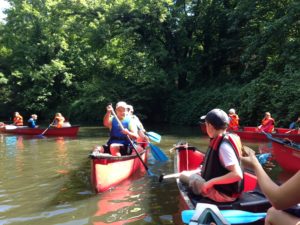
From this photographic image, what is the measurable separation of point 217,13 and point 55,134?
14.2 meters

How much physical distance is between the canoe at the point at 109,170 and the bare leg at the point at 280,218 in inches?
167

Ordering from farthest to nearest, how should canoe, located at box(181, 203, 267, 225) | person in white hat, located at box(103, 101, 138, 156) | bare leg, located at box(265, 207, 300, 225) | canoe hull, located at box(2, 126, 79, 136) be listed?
canoe hull, located at box(2, 126, 79, 136) → person in white hat, located at box(103, 101, 138, 156) → canoe, located at box(181, 203, 267, 225) → bare leg, located at box(265, 207, 300, 225)

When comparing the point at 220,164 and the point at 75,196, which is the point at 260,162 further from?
the point at 220,164

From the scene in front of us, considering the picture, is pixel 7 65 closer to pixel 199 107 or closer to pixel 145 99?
pixel 145 99

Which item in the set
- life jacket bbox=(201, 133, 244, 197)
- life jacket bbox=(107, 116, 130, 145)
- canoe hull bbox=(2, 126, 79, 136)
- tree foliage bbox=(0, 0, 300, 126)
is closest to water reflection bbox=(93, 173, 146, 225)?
life jacket bbox=(107, 116, 130, 145)

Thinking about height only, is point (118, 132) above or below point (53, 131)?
above

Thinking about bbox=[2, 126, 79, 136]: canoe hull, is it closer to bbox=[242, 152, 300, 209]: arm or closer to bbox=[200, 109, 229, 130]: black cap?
bbox=[200, 109, 229, 130]: black cap

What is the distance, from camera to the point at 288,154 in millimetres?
7961

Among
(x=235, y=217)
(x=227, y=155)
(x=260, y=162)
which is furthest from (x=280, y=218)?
(x=260, y=162)

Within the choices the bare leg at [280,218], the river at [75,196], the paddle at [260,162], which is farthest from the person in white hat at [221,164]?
the river at [75,196]

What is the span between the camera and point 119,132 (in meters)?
7.80

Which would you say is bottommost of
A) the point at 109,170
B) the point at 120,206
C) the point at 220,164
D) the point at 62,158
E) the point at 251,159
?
the point at 120,206

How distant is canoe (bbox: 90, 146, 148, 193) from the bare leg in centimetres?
425

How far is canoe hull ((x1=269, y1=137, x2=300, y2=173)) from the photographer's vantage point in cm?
768
